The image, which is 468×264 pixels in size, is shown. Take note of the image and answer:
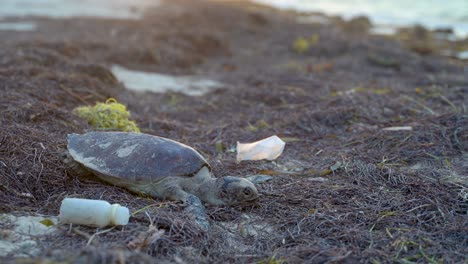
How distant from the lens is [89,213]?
244 cm

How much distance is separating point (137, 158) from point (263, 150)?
1.19m

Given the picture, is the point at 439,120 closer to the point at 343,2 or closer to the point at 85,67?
the point at 85,67

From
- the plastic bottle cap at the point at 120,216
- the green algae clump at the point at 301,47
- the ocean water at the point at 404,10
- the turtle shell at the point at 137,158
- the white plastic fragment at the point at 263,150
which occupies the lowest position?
→ the ocean water at the point at 404,10

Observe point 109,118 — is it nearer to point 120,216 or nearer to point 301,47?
point 120,216

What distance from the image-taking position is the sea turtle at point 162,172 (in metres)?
2.98

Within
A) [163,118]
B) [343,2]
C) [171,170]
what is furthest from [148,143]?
[343,2]

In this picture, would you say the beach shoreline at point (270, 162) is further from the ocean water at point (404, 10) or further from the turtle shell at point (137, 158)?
the ocean water at point (404, 10)

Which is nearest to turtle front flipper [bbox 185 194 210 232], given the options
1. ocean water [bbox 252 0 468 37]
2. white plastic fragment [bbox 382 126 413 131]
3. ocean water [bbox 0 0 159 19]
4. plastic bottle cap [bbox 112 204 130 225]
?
plastic bottle cap [bbox 112 204 130 225]

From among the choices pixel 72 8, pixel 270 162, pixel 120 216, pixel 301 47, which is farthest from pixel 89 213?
pixel 72 8

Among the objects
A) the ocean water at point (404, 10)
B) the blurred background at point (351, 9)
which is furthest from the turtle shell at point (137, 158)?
the ocean water at point (404, 10)

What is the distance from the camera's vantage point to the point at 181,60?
28.9ft

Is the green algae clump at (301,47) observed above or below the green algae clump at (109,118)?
below

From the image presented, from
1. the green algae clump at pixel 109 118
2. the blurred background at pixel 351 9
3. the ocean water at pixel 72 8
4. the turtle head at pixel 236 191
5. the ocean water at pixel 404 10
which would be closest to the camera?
the turtle head at pixel 236 191

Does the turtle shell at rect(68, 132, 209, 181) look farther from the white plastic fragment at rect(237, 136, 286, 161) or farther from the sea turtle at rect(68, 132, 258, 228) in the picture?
the white plastic fragment at rect(237, 136, 286, 161)
